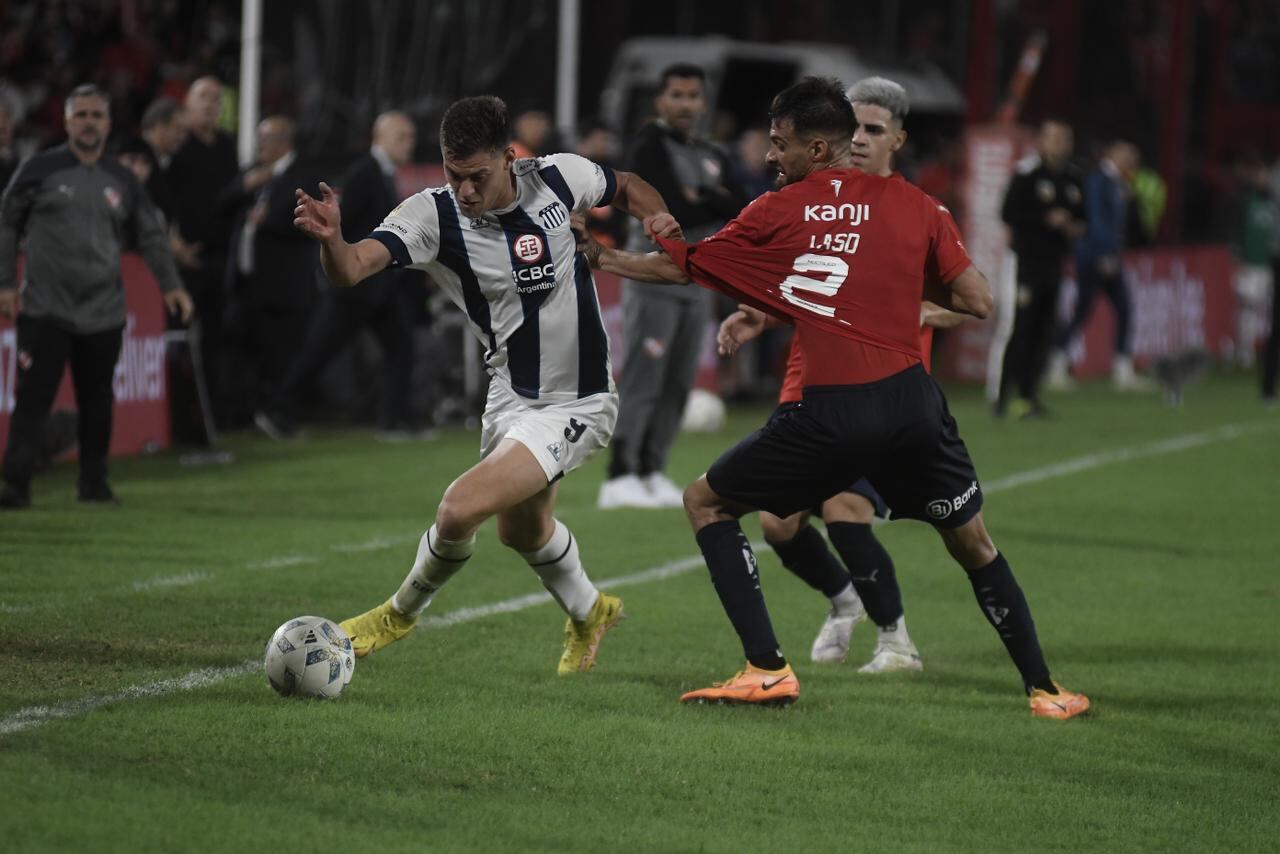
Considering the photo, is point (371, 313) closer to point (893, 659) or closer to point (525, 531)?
point (893, 659)

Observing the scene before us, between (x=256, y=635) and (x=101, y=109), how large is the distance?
3919mm

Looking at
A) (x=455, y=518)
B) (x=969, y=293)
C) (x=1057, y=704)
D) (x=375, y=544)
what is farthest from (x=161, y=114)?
(x=1057, y=704)

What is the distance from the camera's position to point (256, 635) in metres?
7.32

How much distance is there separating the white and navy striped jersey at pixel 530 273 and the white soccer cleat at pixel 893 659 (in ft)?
4.96

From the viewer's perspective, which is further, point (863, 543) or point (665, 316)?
point (665, 316)

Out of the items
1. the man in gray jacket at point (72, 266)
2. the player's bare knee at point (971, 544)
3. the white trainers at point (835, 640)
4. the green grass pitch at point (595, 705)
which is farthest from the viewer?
the man in gray jacket at point (72, 266)

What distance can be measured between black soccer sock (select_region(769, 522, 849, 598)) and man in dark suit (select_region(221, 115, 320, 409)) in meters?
7.48

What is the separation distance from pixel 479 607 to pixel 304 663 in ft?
6.94

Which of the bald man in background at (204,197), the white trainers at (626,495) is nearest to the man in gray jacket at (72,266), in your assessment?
the white trainers at (626,495)

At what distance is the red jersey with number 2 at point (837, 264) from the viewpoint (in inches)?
240

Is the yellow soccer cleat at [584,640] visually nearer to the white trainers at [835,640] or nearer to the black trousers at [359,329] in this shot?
the white trainers at [835,640]

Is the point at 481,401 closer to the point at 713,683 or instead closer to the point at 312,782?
the point at 713,683

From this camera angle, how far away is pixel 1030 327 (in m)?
16.9

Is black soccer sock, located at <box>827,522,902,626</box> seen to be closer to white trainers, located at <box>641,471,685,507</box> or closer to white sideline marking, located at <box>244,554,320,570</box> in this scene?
white sideline marking, located at <box>244,554,320,570</box>
